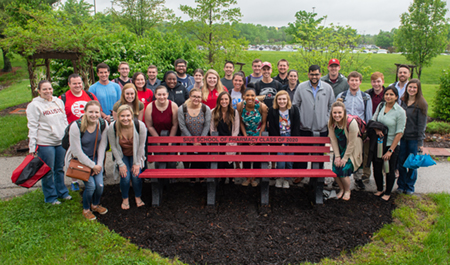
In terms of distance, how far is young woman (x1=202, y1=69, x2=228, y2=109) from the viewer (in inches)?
205

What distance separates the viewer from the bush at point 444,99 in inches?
343

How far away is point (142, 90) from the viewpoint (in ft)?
17.9

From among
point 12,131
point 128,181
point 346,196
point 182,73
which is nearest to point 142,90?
point 182,73

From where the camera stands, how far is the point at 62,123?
424 centimetres

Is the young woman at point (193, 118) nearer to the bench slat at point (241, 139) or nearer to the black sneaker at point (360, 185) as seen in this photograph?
→ the bench slat at point (241, 139)

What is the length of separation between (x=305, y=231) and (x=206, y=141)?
1922 mm

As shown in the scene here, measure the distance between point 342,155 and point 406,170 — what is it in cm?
112

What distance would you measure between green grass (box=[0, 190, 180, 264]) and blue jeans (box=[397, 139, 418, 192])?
378 cm

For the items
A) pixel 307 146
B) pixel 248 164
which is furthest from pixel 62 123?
pixel 307 146

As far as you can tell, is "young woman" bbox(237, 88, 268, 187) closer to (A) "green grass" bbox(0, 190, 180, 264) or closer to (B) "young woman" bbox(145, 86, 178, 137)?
(B) "young woman" bbox(145, 86, 178, 137)

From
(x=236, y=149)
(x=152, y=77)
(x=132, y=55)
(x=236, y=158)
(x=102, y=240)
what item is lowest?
(x=102, y=240)

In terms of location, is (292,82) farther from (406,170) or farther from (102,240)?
(102,240)

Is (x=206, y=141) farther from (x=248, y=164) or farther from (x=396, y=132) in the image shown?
(x=396, y=132)

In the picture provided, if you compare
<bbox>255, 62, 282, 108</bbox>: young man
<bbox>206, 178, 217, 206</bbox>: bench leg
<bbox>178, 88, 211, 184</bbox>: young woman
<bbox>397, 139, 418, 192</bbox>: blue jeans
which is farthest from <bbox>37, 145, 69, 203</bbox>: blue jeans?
<bbox>397, 139, 418, 192</bbox>: blue jeans
